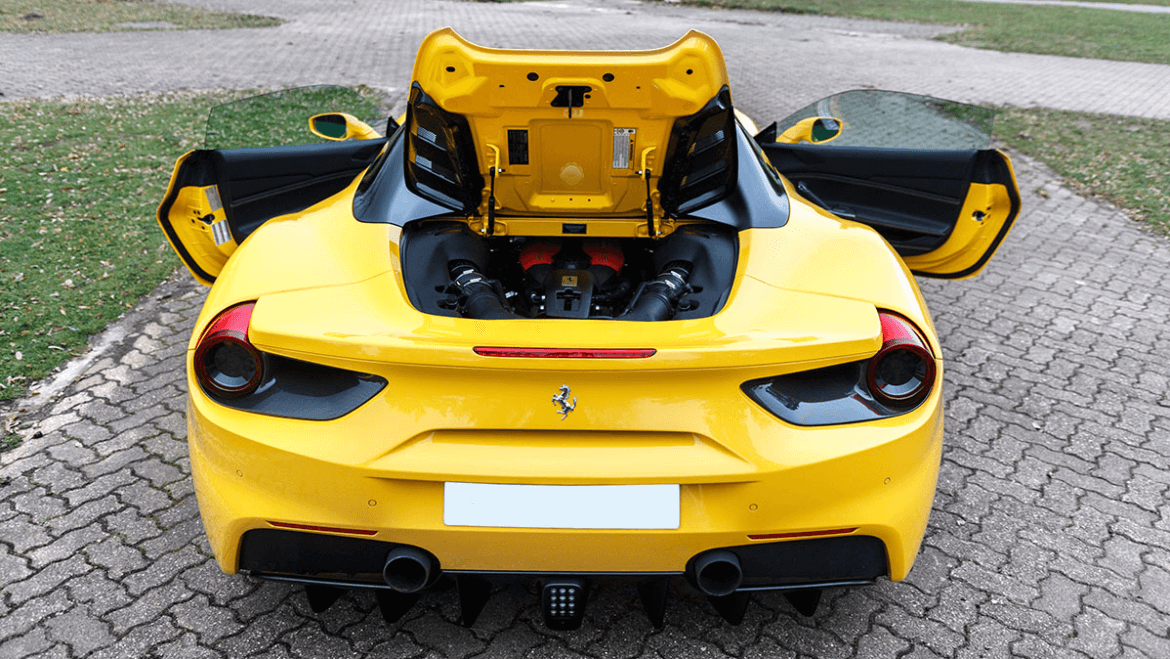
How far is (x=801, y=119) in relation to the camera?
12.7 feet

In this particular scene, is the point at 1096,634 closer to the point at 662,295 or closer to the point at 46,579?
the point at 662,295

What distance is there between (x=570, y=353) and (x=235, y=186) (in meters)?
1.92

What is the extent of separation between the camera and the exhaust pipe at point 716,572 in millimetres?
1803

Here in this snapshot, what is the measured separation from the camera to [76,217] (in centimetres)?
548

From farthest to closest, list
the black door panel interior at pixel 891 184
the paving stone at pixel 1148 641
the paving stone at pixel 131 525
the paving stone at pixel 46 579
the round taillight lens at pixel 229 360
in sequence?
the black door panel interior at pixel 891 184 < the paving stone at pixel 131 525 < the paving stone at pixel 46 579 < the paving stone at pixel 1148 641 < the round taillight lens at pixel 229 360

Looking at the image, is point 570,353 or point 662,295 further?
point 662,295

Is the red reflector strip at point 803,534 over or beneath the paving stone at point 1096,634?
over

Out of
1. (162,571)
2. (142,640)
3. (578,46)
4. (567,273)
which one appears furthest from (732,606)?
(578,46)

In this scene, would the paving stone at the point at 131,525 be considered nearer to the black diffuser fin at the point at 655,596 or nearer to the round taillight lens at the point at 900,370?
A: the black diffuser fin at the point at 655,596

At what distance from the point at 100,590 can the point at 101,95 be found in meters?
9.03

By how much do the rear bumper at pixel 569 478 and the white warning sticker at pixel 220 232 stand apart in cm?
137

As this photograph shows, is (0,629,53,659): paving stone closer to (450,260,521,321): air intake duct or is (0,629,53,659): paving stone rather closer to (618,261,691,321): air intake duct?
(450,260,521,321): air intake duct

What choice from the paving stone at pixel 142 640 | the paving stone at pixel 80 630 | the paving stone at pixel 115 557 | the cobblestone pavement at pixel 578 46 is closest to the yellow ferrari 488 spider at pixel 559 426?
the paving stone at pixel 142 640

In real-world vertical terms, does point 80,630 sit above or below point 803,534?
below
